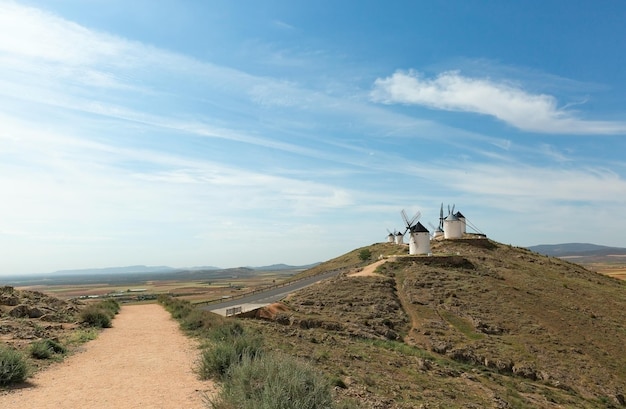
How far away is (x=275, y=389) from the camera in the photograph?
28.0 ft

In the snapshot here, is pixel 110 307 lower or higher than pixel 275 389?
lower

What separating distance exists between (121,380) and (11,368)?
10.2 ft

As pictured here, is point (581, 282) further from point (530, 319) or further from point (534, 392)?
point (534, 392)

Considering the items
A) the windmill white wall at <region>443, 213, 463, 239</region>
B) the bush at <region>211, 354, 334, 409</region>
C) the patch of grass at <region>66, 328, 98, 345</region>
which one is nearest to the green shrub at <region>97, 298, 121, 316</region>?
the patch of grass at <region>66, 328, 98, 345</region>

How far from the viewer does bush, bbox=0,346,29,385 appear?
12492mm

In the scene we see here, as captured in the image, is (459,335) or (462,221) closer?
(459,335)

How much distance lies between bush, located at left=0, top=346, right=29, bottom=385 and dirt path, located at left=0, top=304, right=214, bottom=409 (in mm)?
405

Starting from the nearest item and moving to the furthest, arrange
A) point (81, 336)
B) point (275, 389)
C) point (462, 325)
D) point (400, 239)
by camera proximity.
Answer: point (275, 389) → point (81, 336) → point (462, 325) → point (400, 239)

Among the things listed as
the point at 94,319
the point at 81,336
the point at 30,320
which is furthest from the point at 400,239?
the point at 81,336

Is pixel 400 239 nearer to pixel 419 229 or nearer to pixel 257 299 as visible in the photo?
pixel 419 229

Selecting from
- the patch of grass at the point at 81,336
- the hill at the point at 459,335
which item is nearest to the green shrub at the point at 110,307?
the patch of grass at the point at 81,336

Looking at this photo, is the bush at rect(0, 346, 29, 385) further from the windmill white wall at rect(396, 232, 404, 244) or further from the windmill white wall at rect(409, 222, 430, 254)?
the windmill white wall at rect(396, 232, 404, 244)

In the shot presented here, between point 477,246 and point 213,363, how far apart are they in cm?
6412

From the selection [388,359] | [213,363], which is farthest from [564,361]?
[213,363]
